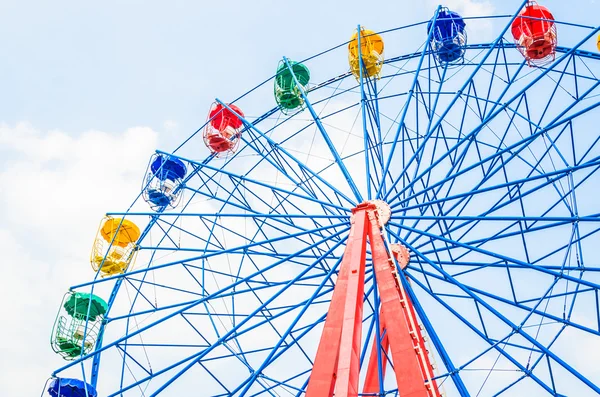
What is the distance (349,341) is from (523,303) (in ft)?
18.4

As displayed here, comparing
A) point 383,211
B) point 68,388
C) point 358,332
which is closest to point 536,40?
point 383,211

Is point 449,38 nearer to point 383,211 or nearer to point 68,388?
point 383,211

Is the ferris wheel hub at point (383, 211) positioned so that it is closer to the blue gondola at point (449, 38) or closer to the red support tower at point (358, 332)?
the red support tower at point (358, 332)

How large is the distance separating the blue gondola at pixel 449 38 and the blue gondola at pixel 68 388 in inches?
419

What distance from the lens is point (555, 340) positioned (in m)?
13.8

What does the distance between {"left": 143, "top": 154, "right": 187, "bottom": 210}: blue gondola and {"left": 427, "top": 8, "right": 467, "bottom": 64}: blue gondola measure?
22.0ft

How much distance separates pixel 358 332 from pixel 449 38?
30.8 ft

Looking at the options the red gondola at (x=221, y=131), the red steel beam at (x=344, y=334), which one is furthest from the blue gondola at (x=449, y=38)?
the red steel beam at (x=344, y=334)

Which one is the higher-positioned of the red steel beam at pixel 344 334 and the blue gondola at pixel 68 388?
the blue gondola at pixel 68 388

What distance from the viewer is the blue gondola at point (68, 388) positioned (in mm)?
15445

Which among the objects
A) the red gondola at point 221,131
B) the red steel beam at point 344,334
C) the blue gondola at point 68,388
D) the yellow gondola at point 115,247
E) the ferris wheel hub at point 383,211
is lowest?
the red steel beam at point 344,334

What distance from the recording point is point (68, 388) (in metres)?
15.6

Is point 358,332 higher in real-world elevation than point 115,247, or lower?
lower

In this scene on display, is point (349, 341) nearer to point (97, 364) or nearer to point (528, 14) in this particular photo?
point (97, 364)
